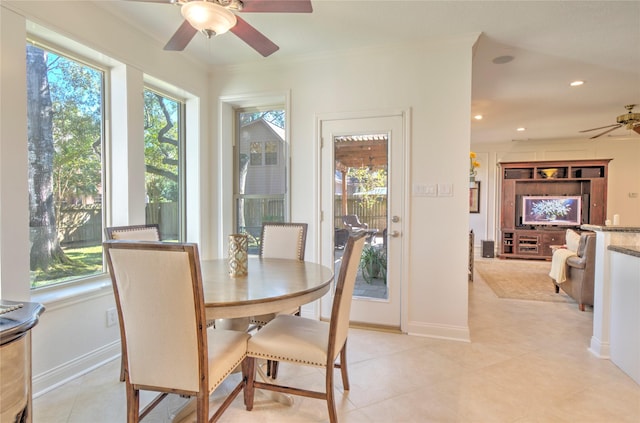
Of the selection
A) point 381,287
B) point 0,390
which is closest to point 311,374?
point 381,287

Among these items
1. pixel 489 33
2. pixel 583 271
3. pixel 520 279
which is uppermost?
pixel 489 33

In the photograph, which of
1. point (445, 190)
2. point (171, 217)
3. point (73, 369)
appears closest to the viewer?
point (73, 369)

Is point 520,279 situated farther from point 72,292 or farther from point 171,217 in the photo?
point 72,292

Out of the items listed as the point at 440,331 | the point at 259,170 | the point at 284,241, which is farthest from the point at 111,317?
the point at 440,331

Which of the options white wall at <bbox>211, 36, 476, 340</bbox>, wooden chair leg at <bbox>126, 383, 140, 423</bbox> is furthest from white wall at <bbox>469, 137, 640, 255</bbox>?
wooden chair leg at <bbox>126, 383, 140, 423</bbox>

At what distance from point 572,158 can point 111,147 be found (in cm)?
827

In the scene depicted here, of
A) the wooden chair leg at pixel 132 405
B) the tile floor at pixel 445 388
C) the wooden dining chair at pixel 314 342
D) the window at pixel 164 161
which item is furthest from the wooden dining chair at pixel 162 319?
the window at pixel 164 161

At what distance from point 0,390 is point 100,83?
2378mm

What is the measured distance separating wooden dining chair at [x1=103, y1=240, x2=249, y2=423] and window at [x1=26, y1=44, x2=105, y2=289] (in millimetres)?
1298

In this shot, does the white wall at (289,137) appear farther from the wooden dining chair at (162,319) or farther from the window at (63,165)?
the wooden dining chair at (162,319)

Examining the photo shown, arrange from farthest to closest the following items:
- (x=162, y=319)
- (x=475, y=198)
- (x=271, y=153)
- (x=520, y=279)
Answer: (x=475, y=198)
(x=520, y=279)
(x=271, y=153)
(x=162, y=319)

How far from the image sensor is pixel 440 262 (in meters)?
2.86

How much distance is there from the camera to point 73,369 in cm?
215

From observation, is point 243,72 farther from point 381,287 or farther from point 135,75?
point 381,287
